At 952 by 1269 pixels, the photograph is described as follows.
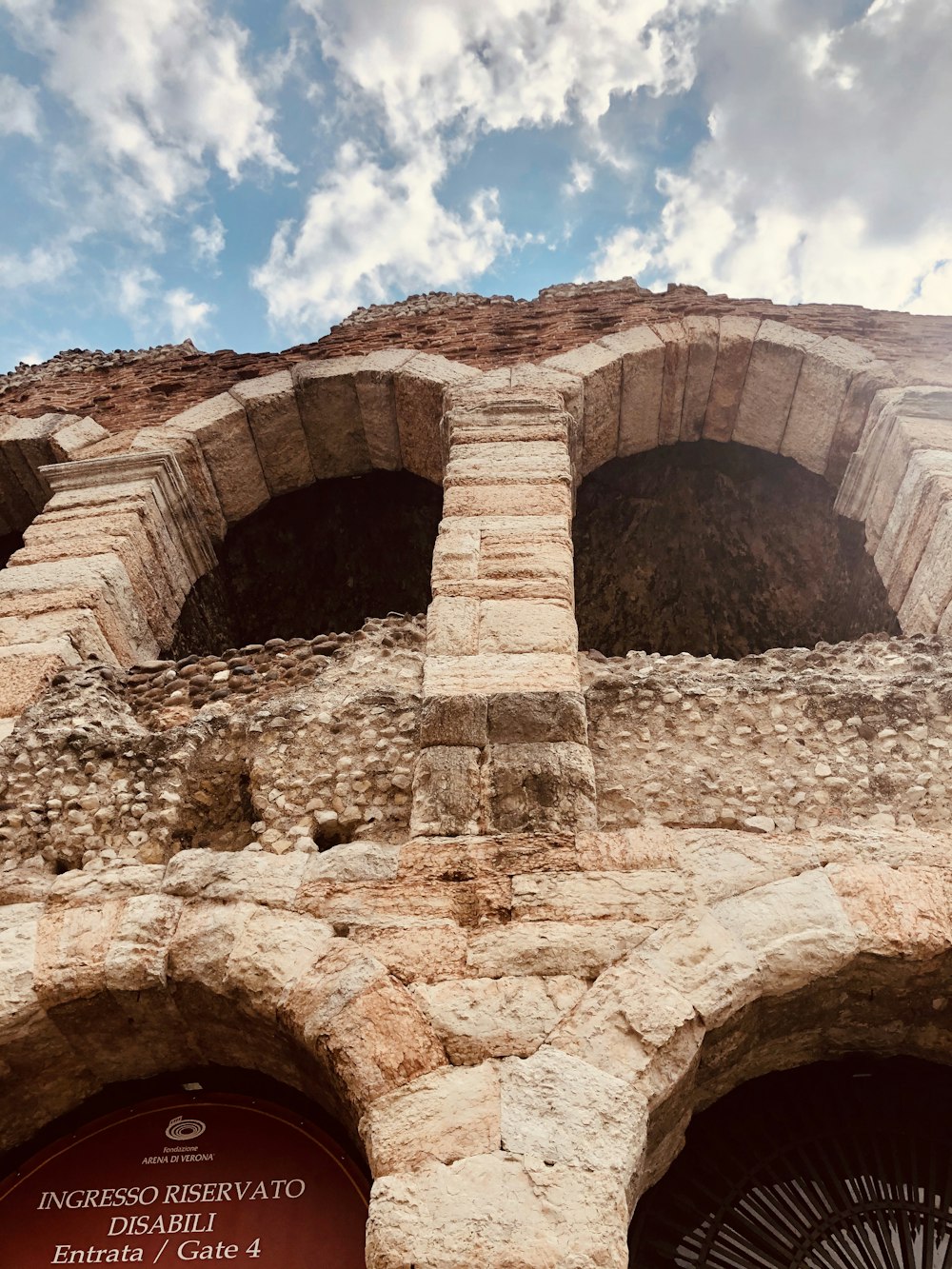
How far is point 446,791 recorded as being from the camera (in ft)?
8.58

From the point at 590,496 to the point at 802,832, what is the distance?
3.95 metres

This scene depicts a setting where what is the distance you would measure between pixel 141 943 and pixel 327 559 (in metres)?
4.33

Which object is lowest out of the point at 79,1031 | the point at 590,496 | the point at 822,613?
the point at 79,1031

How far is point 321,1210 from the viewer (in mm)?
1998

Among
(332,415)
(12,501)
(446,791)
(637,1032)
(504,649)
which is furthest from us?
(12,501)

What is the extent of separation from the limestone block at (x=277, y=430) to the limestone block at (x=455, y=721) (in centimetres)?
339

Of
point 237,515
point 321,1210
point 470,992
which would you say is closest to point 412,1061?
point 470,992

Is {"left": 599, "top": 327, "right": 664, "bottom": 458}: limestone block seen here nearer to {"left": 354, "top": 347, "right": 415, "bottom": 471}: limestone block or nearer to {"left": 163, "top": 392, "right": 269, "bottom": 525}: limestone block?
{"left": 354, "top": 347, "right": 415, "bottom": 471}: limestone block

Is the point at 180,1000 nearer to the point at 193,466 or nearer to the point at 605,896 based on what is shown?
the point at 605,896

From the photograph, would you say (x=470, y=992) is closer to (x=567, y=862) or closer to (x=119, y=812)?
(x=567, y=862)

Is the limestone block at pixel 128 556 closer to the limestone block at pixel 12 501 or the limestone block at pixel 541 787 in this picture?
the limestone block at pixel 12 501

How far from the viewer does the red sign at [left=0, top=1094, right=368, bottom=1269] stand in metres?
1.94

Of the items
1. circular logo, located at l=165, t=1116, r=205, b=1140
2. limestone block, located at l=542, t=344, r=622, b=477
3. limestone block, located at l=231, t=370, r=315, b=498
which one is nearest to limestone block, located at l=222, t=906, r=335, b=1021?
circular logo, located at l=165, t=1116, r=205, b=1140

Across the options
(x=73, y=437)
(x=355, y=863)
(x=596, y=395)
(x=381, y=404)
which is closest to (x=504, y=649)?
(x=355, y=863)
